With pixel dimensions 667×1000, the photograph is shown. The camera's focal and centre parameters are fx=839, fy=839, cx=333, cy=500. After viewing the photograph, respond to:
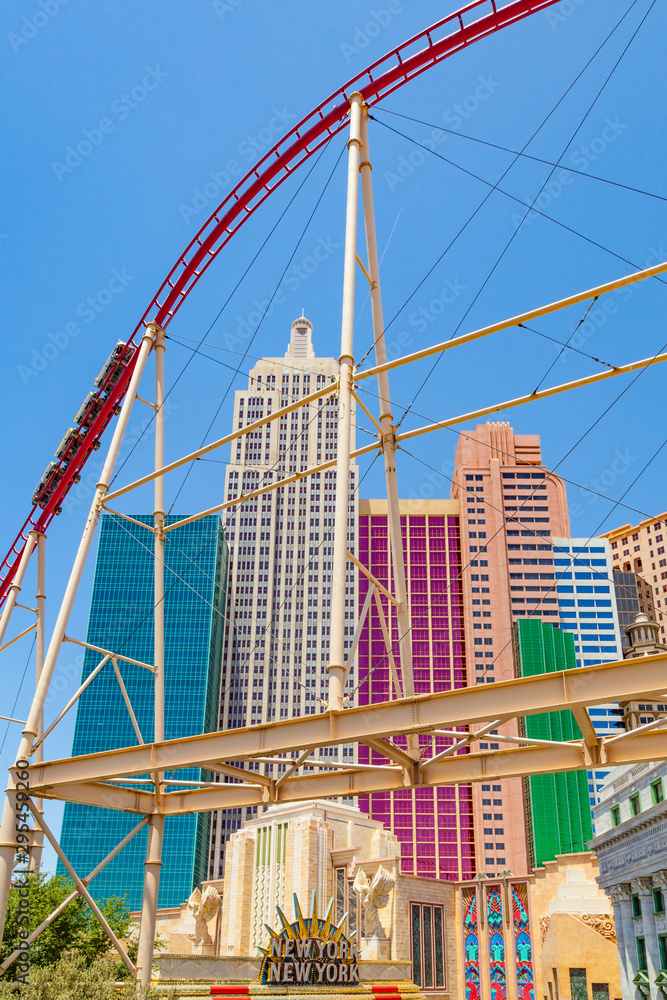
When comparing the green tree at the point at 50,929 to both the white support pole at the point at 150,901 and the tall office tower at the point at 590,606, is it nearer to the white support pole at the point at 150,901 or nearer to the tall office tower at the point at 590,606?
the white support pole at the point at 150,901

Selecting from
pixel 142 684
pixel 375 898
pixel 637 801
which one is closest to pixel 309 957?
pixel 375 898

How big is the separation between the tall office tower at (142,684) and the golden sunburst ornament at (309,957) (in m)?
67.1

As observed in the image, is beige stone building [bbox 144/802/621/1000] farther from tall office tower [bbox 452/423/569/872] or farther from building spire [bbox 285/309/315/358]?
building spire [bbox 285/309/315/358]

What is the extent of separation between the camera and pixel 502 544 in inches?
5443

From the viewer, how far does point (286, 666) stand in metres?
135

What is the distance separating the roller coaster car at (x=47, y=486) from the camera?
3219 cm

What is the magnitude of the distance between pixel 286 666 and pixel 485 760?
120 meters

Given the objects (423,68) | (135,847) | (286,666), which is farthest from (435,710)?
(286,666)

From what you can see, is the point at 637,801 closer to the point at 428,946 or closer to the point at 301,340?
the point at 428,946

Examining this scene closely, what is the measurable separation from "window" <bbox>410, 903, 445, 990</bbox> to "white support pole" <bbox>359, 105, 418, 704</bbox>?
1758 inches

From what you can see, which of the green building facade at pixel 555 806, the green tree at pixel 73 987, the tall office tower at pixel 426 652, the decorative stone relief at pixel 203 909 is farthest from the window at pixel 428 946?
the green building facade at pixel 555 806

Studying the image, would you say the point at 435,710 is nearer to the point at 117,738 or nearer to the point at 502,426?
the point at 117,738

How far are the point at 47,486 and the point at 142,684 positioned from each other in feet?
282

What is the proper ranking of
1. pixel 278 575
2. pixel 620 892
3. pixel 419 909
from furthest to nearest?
1. pixel 278 575
2. pixel 419 909
3. pixel 620 892
